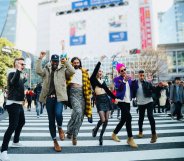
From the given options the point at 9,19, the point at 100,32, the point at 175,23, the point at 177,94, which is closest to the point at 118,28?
the point at 100,32

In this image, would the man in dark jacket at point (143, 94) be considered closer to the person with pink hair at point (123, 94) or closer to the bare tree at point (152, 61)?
the person with pink hair at point (123, 94)

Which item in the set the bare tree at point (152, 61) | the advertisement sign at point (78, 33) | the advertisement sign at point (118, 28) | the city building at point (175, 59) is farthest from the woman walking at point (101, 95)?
the advertisement sign at point (78, 33)

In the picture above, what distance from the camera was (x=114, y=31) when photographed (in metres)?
70.2

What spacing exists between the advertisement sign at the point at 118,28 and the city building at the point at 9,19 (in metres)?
36.5

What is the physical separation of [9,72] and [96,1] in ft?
257

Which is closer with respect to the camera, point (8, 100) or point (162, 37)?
point (8, 100)

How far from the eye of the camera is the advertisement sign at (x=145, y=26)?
69688 mm

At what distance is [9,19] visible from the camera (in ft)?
→ 294

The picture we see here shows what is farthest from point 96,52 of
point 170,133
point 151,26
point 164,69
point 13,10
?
point 170,133

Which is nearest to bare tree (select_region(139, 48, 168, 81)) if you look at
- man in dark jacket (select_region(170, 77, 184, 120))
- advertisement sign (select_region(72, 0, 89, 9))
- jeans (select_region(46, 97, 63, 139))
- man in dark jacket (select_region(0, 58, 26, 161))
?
man in dark jacket (select_region(170, 77, 184, 120))

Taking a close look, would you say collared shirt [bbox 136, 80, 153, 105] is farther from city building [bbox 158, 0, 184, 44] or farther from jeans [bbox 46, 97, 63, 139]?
city building [bbox 158, 0, 184, 44]

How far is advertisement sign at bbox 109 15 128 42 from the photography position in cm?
6731

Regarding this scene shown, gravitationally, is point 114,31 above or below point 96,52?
above

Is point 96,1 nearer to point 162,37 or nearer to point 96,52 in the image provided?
point 96,52
